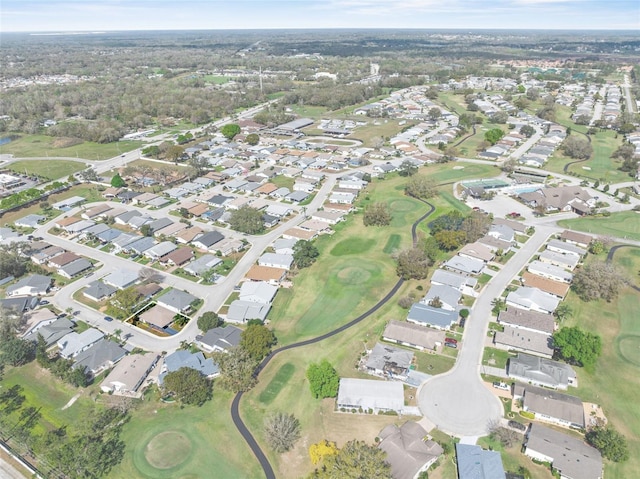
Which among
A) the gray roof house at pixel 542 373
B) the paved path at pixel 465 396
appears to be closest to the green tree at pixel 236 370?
the paved path at pixel 465 396

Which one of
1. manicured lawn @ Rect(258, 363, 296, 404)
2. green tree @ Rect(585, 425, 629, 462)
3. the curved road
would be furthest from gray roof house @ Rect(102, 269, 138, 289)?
green tree @ Rect(585, 425, 629, 462)

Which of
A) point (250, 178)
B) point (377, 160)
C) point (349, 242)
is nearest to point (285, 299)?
point (349, 242)

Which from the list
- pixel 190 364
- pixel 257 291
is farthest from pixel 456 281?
pixel 190 364

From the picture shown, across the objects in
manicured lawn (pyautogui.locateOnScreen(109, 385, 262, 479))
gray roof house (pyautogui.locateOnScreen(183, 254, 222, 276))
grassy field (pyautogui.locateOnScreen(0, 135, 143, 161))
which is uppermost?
grassy field (pyautogui.locateOnScreen(0, 135, 143, 161))

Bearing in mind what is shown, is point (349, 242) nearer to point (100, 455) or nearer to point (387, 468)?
point (387, 468)

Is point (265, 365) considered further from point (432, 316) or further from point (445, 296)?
point (445, 296)

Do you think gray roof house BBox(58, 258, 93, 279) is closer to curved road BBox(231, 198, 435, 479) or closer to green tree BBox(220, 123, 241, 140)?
curved road BBox(231, 198, 435, 479)
